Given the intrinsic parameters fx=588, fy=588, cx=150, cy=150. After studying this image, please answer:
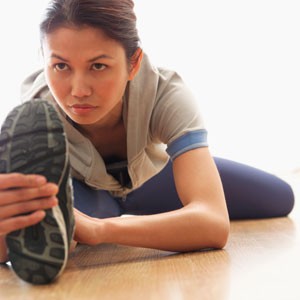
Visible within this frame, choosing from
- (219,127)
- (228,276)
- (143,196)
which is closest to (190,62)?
(219,127)

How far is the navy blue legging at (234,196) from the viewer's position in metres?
1.72

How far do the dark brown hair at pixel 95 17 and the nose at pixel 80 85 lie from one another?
0.31 feet

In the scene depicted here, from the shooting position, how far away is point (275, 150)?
9.77 ft

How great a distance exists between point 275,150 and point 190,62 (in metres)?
0.68

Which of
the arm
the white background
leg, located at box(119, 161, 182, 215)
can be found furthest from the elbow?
the white background

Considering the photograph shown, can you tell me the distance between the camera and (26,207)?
0.86 m

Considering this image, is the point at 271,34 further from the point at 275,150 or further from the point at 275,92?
the point at 275,150

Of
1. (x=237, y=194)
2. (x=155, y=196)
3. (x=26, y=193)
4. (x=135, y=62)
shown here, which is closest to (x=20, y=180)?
(x=26, y=193)

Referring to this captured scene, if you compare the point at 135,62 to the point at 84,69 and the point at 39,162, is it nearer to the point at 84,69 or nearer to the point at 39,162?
the point at 84,69

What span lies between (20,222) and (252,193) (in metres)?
1.13

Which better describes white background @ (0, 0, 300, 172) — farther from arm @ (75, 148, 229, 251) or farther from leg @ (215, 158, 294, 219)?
arm @ (75, 148, 229, 251)

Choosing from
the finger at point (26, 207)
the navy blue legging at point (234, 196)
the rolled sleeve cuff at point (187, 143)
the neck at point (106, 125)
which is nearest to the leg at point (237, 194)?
the navy blue legging at point (234, 196)

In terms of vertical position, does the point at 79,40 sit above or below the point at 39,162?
above

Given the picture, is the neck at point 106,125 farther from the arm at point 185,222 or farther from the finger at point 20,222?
the finger at point 20,222
